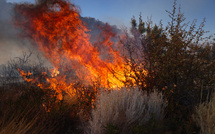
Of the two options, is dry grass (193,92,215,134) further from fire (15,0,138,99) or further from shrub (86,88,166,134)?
fire (15,0,138,99)

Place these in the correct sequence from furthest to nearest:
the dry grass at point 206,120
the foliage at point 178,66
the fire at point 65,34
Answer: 1. the fire at point 65,34
2. the foliage at point 178,66
3. the dry grass at point 206,120

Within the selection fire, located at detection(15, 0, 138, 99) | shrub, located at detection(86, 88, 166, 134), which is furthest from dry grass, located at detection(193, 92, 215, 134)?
fire, located at detection(15, 0, 138, 99)

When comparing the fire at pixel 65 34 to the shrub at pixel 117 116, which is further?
the fire at pixel 65 34

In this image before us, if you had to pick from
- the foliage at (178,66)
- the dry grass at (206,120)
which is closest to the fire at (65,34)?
the foliage at (178,66)

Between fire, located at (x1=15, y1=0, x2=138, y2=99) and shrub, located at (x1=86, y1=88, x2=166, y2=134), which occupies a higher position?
fire, located at (x1=15, y1=0, x2=138, y2=99)

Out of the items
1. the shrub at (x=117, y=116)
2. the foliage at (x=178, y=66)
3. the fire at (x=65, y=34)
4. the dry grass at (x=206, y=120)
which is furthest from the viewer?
the fire at (x=65, y=34)

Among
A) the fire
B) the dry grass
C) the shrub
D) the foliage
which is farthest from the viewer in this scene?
the fire

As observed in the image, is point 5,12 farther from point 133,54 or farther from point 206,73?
point 206,73

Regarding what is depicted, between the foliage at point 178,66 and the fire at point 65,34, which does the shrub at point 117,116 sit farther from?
the fire at point 65,34

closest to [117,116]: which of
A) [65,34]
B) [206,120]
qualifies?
[206,120]

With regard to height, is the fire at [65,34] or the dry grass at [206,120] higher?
the fire at [65,34]

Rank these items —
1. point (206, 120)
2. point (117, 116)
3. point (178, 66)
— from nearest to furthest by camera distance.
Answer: point (206, 120)
point (117, 116)
point (178, 66)

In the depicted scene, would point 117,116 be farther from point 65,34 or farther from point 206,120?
point 65,34

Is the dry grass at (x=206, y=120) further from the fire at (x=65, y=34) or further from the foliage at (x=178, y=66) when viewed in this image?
the fire at (x=65, y=34)
